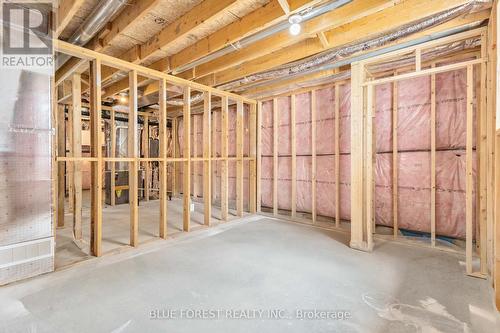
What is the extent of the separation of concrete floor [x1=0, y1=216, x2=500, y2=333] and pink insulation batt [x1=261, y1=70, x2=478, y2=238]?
2.13ft

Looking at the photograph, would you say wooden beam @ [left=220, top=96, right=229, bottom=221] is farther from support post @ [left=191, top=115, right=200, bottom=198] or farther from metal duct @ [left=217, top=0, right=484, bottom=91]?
support post @ [left=191, top=115, right=200, bottom=198]

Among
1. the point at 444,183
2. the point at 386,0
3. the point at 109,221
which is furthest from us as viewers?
the point at 109,221

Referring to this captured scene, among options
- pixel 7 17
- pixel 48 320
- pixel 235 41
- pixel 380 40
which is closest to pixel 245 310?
pixel 48 320

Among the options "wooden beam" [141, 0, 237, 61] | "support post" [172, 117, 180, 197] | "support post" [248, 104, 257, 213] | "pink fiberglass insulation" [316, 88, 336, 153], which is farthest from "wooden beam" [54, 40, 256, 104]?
"support post" [172, 117, 180, 197]

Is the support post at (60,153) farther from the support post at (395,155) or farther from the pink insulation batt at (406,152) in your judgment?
the support post at (395,155)

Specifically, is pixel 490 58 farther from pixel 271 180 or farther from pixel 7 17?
pixel 7 17

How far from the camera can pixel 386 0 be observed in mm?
2219

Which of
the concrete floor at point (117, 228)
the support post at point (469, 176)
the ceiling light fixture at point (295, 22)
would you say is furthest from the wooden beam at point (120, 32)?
the support post at point (469, 176)

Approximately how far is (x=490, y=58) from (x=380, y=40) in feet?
3.42

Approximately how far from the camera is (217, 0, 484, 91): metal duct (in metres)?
2.35

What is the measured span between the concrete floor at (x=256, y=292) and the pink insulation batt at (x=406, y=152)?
65 centimetres

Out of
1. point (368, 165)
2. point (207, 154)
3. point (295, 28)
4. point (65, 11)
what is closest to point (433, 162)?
point (368, 165)

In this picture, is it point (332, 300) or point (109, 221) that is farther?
point (109, 221)

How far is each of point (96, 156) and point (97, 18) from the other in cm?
153
